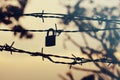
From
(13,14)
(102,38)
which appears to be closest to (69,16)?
(102,38)

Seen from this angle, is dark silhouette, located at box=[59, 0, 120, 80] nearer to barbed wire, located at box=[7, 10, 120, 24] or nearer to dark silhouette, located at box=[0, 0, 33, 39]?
barbed wire, located at box=[7, 10, 120, 24]

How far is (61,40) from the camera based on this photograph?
15.1ft

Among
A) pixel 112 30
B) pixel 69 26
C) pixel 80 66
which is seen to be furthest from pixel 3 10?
pixel 112 30

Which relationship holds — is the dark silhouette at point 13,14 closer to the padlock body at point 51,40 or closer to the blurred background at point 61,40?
the blurred background at point 61,40

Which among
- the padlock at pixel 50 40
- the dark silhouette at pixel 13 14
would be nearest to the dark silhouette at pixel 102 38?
the padlock at pixel 50 40

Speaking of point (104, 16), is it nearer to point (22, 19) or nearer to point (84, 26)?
point (84, 26)

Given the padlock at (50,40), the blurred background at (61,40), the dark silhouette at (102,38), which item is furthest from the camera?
the dark silhouette at (102,38)

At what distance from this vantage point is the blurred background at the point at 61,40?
436 cm

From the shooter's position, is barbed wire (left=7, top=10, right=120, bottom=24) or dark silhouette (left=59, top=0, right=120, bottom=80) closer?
barbed wire (left=7, top=10, right=120, bottom=24)

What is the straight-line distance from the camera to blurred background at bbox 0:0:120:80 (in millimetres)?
4359

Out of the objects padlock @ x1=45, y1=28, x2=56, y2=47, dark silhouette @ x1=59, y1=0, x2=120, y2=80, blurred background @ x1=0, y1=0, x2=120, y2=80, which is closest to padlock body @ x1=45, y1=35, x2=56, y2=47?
padlock @ x1=45, y1=28, x2=56, y2=47

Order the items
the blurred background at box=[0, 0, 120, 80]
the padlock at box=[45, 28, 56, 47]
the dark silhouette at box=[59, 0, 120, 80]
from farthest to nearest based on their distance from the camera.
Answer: the dark silhouette at box=[59, 0, 120, 80] → the blurred background at box=[0, 0, 120, 80] → the padlock at box=[45, 28, 56, 47]

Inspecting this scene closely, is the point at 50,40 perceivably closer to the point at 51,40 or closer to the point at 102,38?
the point at 51,40

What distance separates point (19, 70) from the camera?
4383mm
